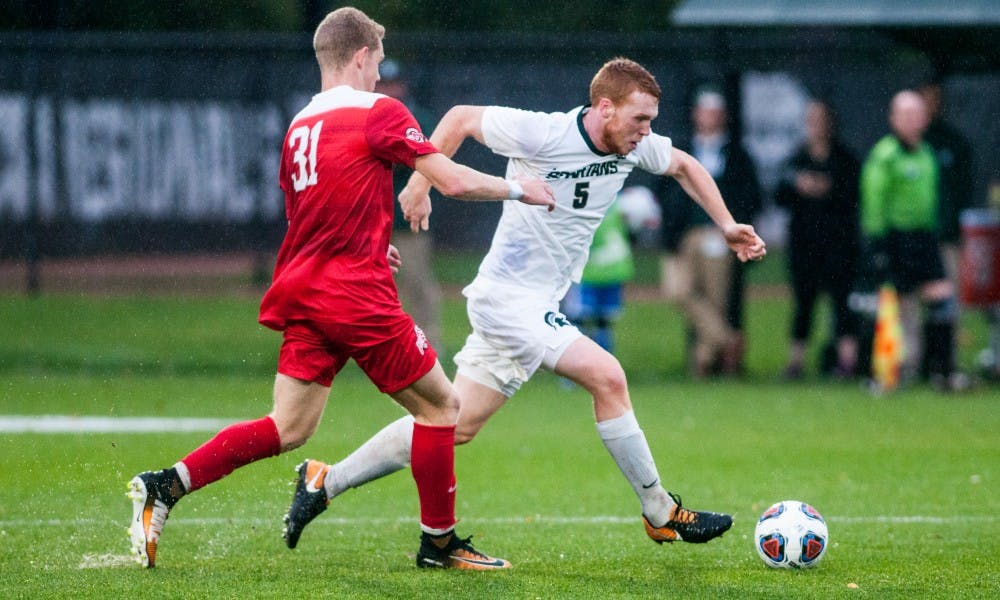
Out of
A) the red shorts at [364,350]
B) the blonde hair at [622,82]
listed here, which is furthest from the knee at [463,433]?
the blonde hair at [622,82]

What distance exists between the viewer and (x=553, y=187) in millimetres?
6484

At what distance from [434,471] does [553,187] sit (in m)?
1.39

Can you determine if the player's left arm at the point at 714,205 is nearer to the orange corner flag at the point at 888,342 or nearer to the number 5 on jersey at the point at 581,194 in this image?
the number 5 on jersey at the point at 581,194

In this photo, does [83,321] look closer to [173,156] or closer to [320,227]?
[173,156]

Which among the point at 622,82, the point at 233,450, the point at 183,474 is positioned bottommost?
the point at 183,474

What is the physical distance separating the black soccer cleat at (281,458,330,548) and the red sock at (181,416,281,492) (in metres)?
0.58

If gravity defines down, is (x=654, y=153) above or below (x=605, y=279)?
above

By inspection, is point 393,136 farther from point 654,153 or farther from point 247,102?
point 247,102

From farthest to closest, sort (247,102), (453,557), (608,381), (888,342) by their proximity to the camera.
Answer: (247,102)
(888,342)
(608,381)
(453,557)

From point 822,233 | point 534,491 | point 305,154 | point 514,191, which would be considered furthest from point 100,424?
point 822,233

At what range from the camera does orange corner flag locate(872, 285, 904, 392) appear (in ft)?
40.8

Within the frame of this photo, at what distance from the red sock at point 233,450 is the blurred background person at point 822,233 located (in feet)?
28.0

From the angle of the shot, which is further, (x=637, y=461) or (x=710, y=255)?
(x=710, y=255)

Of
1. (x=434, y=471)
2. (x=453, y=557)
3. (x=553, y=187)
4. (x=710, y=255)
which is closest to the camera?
(x=434, y=471)
